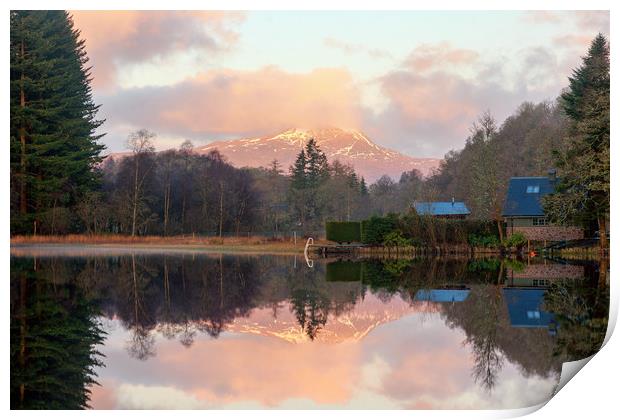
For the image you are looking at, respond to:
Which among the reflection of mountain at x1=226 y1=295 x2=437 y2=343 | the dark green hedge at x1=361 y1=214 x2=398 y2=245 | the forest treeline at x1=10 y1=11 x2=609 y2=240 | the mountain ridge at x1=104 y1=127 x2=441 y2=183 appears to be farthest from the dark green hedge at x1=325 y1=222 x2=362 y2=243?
the reflection of mountain at x1=226 y1=295 x2=437 y2=343

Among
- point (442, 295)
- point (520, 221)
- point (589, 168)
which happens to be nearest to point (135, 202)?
point (520, 221)

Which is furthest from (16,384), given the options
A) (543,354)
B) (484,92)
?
(484,92)

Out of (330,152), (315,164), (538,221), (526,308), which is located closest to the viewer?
(526,308)

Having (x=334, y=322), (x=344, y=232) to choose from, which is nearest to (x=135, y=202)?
(x=344, y=232)

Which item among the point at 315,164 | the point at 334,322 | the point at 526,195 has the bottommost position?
the point at 334,322

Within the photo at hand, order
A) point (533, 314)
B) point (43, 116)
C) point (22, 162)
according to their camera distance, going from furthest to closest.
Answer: point (43, 116), point (22, 162), point (533, 314)

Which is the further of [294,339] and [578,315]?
[578,315]

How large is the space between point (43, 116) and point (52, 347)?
5.99m

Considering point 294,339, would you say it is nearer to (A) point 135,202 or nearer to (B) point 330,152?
(A) point 135,202

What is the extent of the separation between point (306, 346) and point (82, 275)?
21.8 feet

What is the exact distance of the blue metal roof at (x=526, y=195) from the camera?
920 inches

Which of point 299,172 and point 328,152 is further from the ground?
point 328,152

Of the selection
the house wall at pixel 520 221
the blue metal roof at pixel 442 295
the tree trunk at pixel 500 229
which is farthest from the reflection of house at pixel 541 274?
the house wall at pixel 520 221

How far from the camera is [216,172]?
3372 cm
